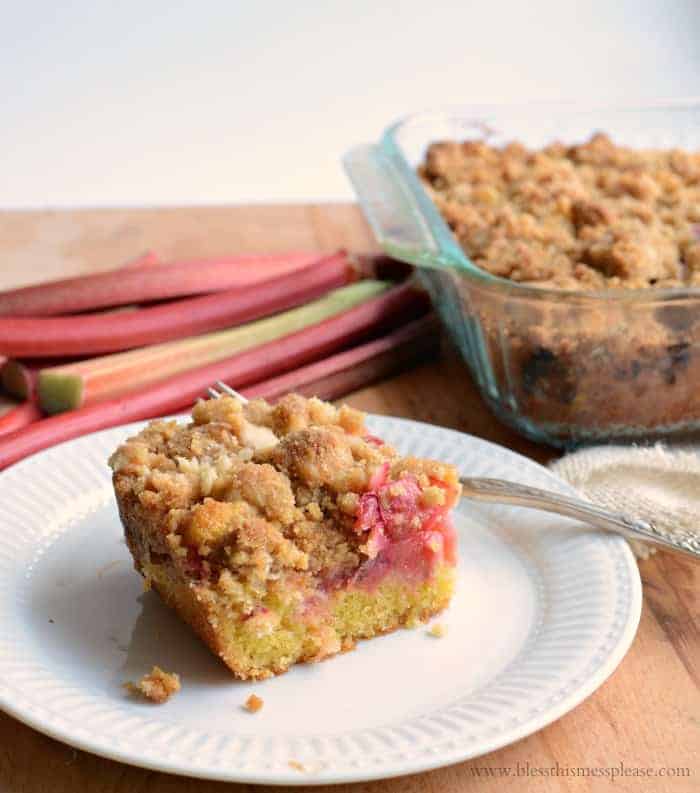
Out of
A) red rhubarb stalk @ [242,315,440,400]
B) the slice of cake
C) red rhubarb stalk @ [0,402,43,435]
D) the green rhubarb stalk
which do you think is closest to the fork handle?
the slice of cake

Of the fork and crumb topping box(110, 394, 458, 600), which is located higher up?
crumb topping box(110, 394, 458, 600)

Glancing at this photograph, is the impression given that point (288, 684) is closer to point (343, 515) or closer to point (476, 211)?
point (343, 515)

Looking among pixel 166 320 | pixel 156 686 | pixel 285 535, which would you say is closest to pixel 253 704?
pixel 156 686

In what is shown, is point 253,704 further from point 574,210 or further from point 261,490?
point 574,210

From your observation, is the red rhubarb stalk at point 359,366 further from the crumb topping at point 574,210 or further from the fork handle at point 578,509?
the fork handle at point 578,509

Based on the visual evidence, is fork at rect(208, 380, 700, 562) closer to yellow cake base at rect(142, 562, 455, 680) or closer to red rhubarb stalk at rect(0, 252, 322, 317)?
yellow cake base at rect(142, 562, 455, 680)

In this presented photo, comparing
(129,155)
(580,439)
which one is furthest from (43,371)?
(129,155)

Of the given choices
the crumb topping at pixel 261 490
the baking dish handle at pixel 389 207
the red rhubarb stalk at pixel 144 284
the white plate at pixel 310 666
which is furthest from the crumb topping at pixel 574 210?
→ the crumb topping at pixel 261 490
